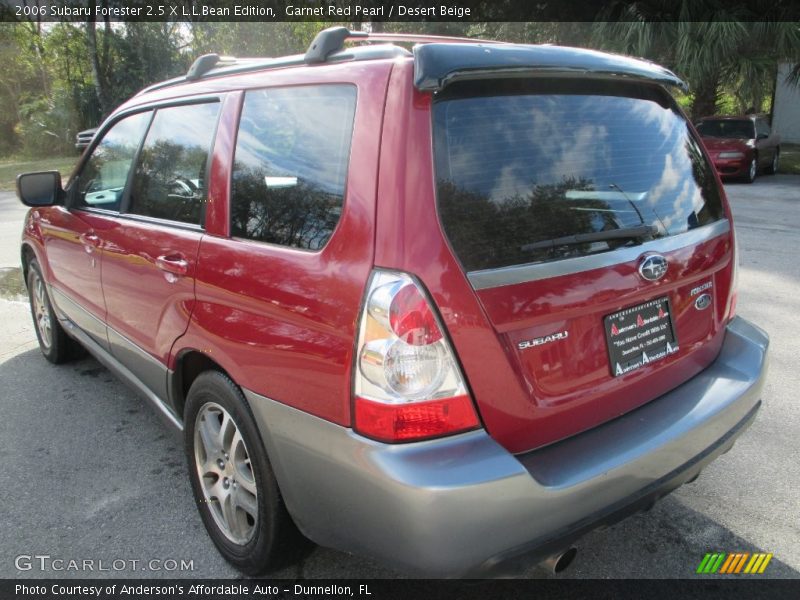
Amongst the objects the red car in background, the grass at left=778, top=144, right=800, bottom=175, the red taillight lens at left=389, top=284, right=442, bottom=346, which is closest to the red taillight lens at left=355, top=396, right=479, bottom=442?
the red taillight lens at left=389, top=284, right=442, bottom=346

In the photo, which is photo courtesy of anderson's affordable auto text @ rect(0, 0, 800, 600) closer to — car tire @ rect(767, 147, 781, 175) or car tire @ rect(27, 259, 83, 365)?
car tire @ rect(27, 259, 83, 365)

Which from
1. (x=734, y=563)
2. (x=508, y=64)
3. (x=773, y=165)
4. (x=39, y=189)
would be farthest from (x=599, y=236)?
(x=773, y=165)

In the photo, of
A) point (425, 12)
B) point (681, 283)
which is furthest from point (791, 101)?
point (681, 283)

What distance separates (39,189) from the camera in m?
3.70

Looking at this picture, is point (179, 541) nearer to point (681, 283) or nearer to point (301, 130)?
point (301, 130)

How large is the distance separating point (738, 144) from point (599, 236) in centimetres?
1525

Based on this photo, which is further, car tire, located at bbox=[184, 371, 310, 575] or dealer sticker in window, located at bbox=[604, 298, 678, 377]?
car tire, located at bbox=[184, 371, 310, 575]

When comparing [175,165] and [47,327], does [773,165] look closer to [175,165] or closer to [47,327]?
[47,327]

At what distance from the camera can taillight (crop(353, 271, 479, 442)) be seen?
5.70ft

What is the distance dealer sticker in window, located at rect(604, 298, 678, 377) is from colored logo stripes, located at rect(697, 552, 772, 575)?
32.7 inches

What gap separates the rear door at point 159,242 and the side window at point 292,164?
0.91ft

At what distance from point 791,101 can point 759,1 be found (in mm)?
13651

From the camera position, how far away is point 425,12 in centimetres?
2062

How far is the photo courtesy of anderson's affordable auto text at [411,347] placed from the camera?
1.76m
